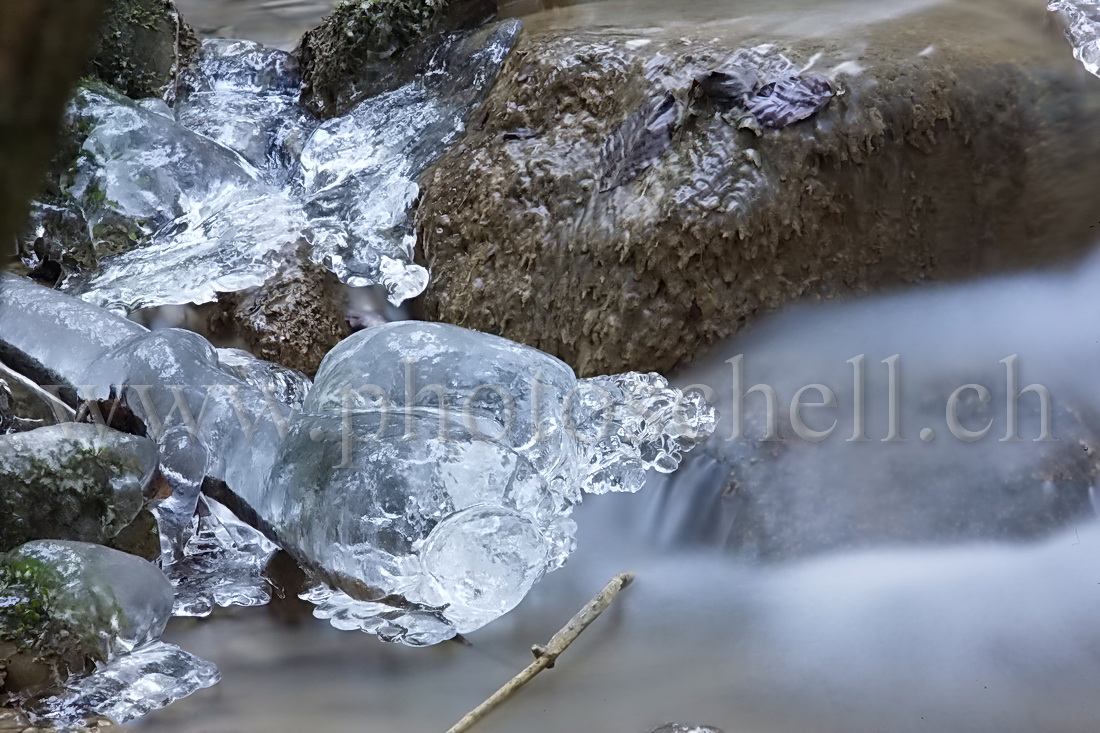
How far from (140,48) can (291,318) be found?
2582 millimetres

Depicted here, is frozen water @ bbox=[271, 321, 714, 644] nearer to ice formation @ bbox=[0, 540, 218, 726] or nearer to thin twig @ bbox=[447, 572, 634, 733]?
thin twig @ bbox=[447, 572, 634, 733]

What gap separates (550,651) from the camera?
2359 mm

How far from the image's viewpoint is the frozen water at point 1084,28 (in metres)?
3.31

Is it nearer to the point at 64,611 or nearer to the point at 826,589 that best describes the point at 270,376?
the point at 64,611

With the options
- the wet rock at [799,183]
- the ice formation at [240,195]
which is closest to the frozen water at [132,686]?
the wet rock at [799,183]

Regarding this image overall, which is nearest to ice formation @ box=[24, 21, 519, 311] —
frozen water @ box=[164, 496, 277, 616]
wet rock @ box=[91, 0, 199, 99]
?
wet rock @ box=[91, 0, 199, 99]

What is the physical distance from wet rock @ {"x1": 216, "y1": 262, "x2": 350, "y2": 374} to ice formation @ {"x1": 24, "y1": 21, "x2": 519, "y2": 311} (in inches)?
3.2

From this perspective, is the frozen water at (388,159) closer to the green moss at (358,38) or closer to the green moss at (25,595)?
the green moss at (358,38)

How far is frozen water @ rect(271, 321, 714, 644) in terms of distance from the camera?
103 inches

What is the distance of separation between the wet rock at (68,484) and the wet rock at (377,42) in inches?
108

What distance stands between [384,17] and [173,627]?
11.0ft

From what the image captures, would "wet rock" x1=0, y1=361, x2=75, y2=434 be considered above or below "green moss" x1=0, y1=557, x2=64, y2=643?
above

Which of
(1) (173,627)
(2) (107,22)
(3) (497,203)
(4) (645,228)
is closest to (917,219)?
(4) (645,228)

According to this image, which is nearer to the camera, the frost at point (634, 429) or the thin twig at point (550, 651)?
the thin twig at point (550, 651)
